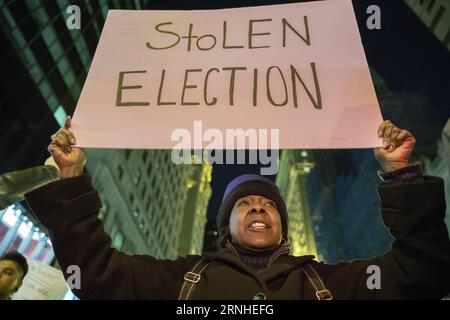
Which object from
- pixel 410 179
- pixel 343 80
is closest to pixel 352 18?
pixel 343 80

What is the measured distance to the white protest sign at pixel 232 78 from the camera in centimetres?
234

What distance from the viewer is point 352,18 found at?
2.96 metres

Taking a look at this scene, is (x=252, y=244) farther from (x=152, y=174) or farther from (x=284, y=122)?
(x=152, y=174)

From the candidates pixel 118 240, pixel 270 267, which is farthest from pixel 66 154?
pixel 118 240

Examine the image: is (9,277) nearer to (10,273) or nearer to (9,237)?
(10,273)

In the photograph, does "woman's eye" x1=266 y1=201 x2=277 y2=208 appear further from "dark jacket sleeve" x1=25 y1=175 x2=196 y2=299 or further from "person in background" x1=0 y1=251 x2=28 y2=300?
"person in background" x1=0 y1=251 x2=28 y2=300

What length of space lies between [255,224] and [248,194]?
40 cm

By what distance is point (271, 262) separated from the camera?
242 centimetres

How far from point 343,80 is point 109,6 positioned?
2785 cm

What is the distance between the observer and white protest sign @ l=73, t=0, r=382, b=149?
2.34 metres

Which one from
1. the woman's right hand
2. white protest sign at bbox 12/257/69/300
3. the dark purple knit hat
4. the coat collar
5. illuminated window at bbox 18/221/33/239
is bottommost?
illuminated window at bbox 18/221/33/239

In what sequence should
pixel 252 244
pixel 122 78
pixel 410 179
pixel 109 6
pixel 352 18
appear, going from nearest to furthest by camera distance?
pixel 410 179, pixel 252 244, pixel 122 78, pixel 352 18, pixel 109 6

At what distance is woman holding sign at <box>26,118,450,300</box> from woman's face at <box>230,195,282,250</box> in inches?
5.9

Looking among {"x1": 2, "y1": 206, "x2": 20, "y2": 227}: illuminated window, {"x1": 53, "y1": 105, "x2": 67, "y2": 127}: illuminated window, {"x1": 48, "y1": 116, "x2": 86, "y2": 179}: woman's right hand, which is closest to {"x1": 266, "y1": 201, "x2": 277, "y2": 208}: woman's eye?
{"x1": 48, "y1": 116, "x2": 86, "y2": 179}: woman's right hand
